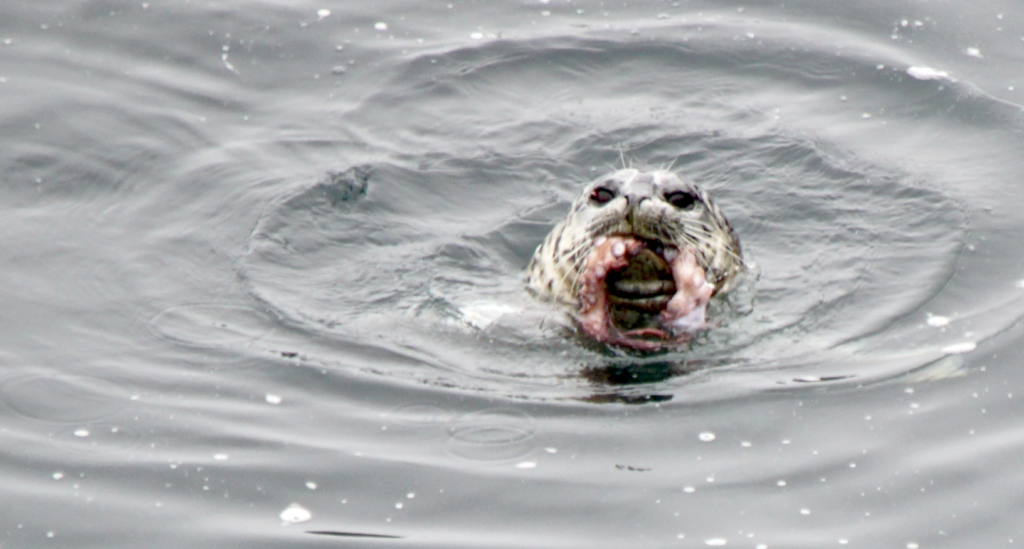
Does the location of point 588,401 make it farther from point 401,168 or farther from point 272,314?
point 401,168

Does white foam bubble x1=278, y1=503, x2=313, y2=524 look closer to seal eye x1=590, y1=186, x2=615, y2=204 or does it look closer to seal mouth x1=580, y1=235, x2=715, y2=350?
seal mouth x1=580, y1=235, x2=715, y2=350

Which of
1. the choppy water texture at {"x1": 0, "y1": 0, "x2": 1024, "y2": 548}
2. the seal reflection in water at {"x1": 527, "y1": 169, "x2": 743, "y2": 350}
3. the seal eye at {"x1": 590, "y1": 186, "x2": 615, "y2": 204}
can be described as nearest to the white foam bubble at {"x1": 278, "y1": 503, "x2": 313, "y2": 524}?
the choppy water texture at {"x1": 0, "y1": 0, "x2": 1024, "y2": 548}

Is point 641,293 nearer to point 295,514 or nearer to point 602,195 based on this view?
point 602,195

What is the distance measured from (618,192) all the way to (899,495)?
2.01 m

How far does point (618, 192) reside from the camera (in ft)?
23.3

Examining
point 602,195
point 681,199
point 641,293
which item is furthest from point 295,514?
point 681,199

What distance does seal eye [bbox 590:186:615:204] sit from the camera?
7203 mm

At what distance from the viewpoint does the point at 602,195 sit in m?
7.23

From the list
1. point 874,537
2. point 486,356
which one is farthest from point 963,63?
point 874,537

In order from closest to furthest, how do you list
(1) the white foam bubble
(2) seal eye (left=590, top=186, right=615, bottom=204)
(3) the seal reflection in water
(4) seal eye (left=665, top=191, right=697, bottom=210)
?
(1) the white foam bubble → (3) the seal reflection in water → (4) seal eye (left=665, top=191, right=697, bottom=210) → (2) seal eye (left=590, top=186, right=615, bottom=204)

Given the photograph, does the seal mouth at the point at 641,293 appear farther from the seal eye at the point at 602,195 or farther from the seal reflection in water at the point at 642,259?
the seal eye at the point at 602,195

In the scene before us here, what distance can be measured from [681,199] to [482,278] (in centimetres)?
168

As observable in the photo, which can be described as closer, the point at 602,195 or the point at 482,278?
the point at 602,195

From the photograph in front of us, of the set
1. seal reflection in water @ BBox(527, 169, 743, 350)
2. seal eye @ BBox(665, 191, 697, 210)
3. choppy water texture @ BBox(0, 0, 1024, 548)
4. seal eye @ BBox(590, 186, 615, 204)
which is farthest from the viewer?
seal eye @ BBox(590, 186, 615, 204)
